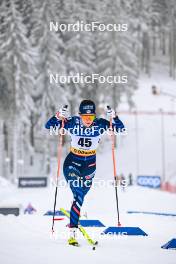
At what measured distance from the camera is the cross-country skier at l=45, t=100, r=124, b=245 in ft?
23.7

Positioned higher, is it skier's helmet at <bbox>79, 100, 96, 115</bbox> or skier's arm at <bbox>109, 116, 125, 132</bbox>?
skier's helmet at <bbox>79, 100, 96, 115</bbox>

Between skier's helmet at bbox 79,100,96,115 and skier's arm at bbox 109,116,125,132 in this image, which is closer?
skier's helmet at bbox 79,100,96,115

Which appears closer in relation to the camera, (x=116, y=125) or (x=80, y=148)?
(x=80, y=148)

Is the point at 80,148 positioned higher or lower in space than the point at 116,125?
lower

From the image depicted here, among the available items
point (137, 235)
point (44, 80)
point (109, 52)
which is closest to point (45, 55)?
point (44, 80)

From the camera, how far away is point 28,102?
33688 mm

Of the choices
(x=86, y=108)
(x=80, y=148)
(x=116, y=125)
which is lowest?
(x=80, y=148)

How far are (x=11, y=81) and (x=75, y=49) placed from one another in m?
5.32

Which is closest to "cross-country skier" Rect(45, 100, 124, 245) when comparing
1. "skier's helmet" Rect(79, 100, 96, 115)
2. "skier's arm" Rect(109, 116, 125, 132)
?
"skier's helmet" Rect(79, 100, 96, 115)

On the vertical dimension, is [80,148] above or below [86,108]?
below

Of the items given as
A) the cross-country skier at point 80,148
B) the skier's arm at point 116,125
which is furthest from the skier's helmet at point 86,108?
the skier's arm at point 116,125

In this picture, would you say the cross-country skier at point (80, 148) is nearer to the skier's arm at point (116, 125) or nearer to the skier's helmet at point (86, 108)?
the skier's helmet at point (86, 108)

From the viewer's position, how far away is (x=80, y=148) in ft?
24.1

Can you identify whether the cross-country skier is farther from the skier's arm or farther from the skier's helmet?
the skier's arm
